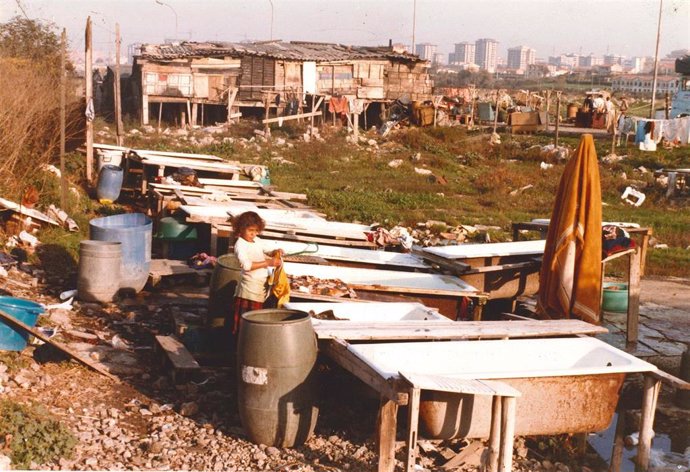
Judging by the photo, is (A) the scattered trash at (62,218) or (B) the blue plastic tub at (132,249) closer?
(B) the blue plastic tub at (132,249)

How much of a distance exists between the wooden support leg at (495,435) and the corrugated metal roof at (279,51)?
91.7 feet

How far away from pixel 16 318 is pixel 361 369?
283 centimetres

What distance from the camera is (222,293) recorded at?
7.12m

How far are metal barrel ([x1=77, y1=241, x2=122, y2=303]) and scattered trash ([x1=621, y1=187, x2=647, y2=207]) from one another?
11532 mm

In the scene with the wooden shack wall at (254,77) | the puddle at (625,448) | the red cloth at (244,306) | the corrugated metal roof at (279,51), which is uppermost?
the corrugated metal roof at (279,51)

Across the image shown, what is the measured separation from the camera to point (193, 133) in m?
26.0

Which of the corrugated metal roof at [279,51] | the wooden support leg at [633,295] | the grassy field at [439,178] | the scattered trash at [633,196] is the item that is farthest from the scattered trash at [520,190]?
the corrugated metal roof at [279,51]

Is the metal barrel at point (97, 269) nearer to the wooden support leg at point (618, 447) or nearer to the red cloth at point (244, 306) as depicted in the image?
the red cloth at point (244, 306)

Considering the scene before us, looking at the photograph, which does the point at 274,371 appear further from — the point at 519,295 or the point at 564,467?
the point at 519,295

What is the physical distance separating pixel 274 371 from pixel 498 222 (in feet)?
31.6

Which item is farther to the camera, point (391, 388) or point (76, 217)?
point (76, 217)

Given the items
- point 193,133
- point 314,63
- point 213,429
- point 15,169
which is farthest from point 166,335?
point 314,63

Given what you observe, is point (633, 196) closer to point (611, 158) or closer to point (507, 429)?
point (611, 158)

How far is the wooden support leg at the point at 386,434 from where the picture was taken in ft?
15.4
